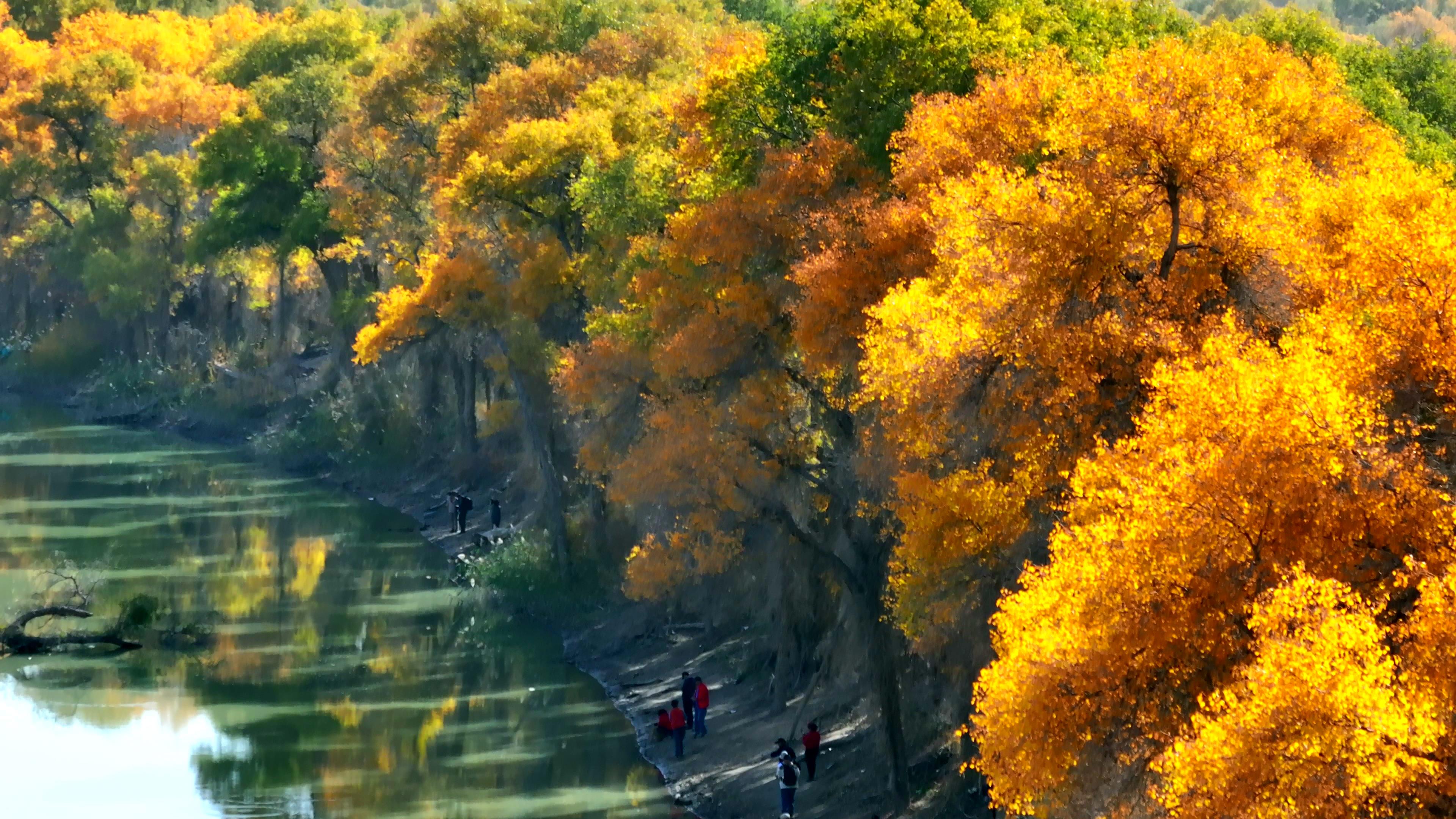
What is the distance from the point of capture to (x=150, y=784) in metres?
33.5

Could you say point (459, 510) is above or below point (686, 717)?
below

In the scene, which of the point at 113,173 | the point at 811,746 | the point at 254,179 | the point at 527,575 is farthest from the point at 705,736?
the point at 113,173

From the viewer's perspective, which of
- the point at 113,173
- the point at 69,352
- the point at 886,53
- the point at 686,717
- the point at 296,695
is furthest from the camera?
the point at 69,352

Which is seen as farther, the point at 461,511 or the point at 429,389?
the point at 429,389

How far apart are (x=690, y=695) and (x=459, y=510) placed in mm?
20545

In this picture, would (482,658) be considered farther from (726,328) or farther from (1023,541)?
(1023,541)

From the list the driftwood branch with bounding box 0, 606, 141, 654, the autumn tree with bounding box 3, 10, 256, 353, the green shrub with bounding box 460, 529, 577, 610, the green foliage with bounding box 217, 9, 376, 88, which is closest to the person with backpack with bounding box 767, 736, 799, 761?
the green shrub with bounding box 460, 529, 577, 610

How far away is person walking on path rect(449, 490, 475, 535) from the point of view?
53719mm

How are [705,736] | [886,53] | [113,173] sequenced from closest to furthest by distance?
[886,53], [705,736], [113,173]

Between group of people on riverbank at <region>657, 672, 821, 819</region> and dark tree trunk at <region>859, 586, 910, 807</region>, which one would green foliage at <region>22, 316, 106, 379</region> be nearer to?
group of people on riverbank at <region>657, 672, 821, 819</region>

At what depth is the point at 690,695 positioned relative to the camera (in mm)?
34656

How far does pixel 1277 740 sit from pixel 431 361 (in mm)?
48133

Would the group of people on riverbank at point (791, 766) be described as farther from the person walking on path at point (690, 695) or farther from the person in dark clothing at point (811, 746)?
the person walking on path at point (690, 695)

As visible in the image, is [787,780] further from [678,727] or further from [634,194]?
[634,194]
